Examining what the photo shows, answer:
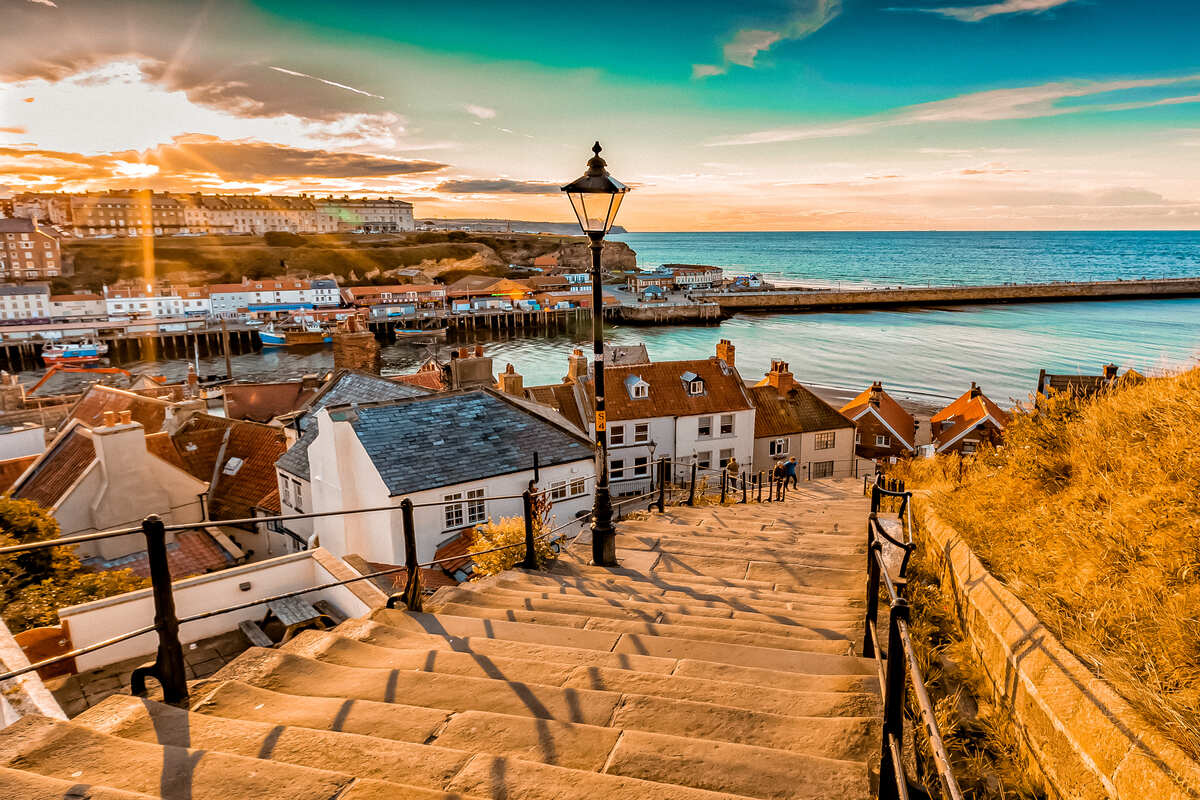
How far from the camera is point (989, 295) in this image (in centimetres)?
11119

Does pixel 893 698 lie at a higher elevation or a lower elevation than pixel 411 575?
higher

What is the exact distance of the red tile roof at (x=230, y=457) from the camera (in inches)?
891

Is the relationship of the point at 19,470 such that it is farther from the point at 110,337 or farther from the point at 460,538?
the point at 110,337

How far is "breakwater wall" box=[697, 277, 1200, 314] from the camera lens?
4291 inches

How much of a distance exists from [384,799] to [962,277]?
17401 centimetres

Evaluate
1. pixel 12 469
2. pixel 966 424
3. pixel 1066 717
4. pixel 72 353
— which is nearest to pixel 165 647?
pixel 1066 717

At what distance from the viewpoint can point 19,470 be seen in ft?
73.4

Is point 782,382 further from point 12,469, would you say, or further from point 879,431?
point 12,469

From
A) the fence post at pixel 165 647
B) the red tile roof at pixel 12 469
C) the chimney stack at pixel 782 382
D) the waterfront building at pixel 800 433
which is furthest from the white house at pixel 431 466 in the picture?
Result: the chimney stack at pixel 782 382

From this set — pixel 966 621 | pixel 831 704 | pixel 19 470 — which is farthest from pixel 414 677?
pixel 19 470

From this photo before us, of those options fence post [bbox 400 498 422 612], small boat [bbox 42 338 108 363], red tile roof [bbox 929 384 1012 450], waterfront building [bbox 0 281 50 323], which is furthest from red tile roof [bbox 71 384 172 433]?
waterfront building [bbox 0 281 50 323]

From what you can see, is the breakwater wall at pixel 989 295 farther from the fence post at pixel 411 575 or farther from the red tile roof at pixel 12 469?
the fence post at pixel 411 575

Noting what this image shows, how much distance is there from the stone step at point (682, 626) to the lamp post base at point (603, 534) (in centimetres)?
215

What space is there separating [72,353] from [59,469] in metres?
80.2
